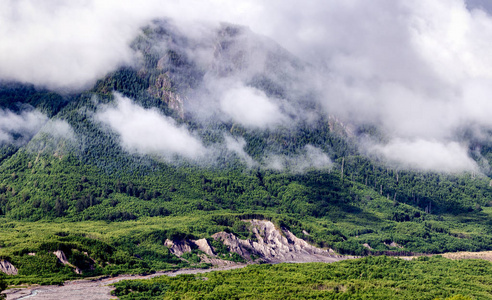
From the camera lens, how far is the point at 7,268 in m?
187

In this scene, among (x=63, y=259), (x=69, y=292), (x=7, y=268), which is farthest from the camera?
(x=63, y=259)

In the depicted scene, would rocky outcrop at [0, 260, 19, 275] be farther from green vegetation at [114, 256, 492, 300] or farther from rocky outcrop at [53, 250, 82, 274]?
green vegetation at [114, 256, 492, 300]

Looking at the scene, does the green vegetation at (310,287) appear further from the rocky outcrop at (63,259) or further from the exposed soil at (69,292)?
the rocky outcrop at (63,259)

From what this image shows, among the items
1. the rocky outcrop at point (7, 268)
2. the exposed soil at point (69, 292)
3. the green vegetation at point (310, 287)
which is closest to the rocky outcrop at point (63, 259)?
the exposed soil at point (69, 292)

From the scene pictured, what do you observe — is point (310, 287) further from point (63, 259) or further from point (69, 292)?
point (63, 259)

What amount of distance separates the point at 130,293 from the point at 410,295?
8421 centimetres

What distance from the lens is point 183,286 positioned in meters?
180

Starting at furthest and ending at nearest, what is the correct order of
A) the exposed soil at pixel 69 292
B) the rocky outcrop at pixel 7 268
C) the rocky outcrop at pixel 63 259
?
the rocky outcrop at pixel 63 259 < the rocky outcrop at pixel 7 268 < the exposed soil at pixel 69 292

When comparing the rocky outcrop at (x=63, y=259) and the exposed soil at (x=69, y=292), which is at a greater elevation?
the rocky outcrop at (x=63, y=259)

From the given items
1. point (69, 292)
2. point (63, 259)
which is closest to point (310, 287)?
point (69, 292)

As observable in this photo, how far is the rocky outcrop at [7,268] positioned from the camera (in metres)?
186

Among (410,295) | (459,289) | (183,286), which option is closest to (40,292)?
(183,286)

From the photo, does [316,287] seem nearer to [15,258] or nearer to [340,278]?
[340,278]

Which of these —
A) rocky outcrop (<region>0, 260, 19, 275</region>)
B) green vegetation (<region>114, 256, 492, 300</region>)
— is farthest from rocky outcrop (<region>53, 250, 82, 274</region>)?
green vegetation (<region>114, 256, 492, 300</region>)
